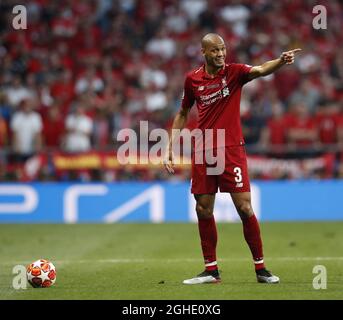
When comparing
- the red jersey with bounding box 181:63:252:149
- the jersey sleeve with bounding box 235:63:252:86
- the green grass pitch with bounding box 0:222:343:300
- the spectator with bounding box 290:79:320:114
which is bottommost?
the green grass pitch with bounding box 0:222:343:300

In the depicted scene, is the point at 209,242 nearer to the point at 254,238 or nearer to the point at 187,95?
the point at 254,238

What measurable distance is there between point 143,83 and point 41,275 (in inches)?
502

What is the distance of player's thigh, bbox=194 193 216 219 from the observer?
936 centimetres

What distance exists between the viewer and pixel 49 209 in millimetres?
18328

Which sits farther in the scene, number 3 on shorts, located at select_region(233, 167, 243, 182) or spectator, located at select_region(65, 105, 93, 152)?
spectator, located at select_region(65, 105, 93, 152)

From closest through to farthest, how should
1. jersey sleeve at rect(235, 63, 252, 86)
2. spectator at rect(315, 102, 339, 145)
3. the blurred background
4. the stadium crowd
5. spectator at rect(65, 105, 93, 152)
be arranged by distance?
jersey sleeve at rect(235, 63, 252, 86) < spectator at rect(315, 102, 339, 145) < the blurred background < the stadium crowd < spectator at rect(65, 105, 93, 152)

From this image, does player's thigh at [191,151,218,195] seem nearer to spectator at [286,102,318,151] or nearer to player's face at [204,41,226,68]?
player's face at [204,41,226,68]

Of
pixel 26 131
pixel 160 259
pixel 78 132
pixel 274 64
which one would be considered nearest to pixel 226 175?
pixel 274 64

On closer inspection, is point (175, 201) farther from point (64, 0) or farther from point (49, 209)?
point (64, 0)

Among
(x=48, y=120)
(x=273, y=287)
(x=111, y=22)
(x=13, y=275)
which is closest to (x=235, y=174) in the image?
(x=273, y=287)

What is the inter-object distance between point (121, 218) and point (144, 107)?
324 centimetres

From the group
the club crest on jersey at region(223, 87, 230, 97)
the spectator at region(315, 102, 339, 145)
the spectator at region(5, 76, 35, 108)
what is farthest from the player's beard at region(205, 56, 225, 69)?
the spectator at region(5, 76, 35, 108)

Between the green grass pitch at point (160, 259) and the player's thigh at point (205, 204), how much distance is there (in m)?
0.77

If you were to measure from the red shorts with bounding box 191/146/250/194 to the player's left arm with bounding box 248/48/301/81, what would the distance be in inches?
32.9
